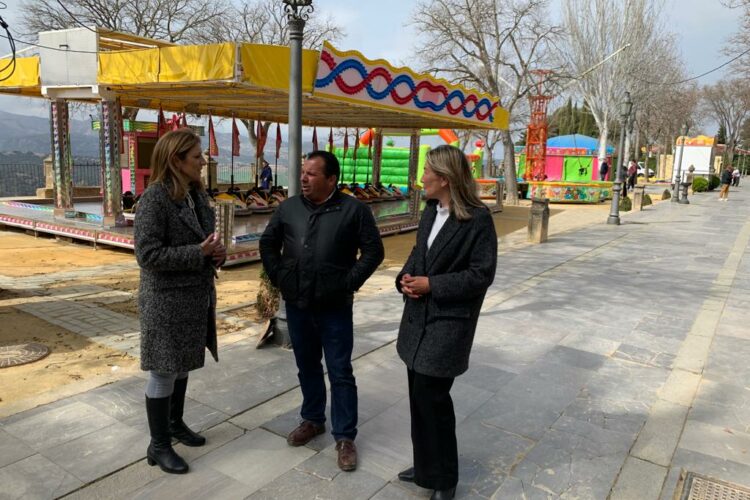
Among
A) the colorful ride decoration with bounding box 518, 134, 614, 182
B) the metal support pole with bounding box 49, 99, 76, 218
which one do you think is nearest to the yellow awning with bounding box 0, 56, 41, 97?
the metal support pole with bounding box 49, 99, 76, 218

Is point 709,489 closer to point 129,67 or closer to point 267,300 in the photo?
point 267,300

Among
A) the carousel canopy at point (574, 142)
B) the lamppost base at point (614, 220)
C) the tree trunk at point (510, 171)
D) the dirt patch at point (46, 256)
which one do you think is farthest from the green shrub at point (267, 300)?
the carousel canopy at point (574, 142)

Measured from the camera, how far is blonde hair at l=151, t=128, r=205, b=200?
2.71m

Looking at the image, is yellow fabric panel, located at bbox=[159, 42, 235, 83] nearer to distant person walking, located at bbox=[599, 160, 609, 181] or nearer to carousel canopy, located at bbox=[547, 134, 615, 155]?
distant person walking, located at bbox=[599, 160, 609, 181]

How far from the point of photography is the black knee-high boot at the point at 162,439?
2.88 meters

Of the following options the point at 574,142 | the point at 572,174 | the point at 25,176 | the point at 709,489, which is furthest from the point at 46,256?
the point at 574,142

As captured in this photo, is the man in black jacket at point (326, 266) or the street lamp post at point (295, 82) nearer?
→ the man in black jacket at point (326, 266)

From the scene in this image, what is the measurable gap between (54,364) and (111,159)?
7.11 metres

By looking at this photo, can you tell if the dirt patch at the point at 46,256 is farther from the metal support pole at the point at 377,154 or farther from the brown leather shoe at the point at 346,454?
the metal support pole at the point at 377,154

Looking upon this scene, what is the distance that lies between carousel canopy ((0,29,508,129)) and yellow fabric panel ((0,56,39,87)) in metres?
0.02

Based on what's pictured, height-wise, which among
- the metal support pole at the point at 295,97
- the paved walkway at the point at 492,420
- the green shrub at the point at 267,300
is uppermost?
the metal support pole at the point at 295,97

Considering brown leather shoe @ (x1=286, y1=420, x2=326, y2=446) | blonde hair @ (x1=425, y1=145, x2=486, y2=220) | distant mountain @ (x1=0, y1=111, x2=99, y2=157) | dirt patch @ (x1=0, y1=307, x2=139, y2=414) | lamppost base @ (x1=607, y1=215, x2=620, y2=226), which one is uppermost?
distant mountain @ (x1=0, y1=111, x2=99, y2=157)

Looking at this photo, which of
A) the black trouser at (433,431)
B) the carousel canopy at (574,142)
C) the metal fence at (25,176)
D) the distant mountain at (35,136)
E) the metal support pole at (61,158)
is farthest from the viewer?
the distant mountain at (35,136)

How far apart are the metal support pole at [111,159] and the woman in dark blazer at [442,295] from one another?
31.6 feet
